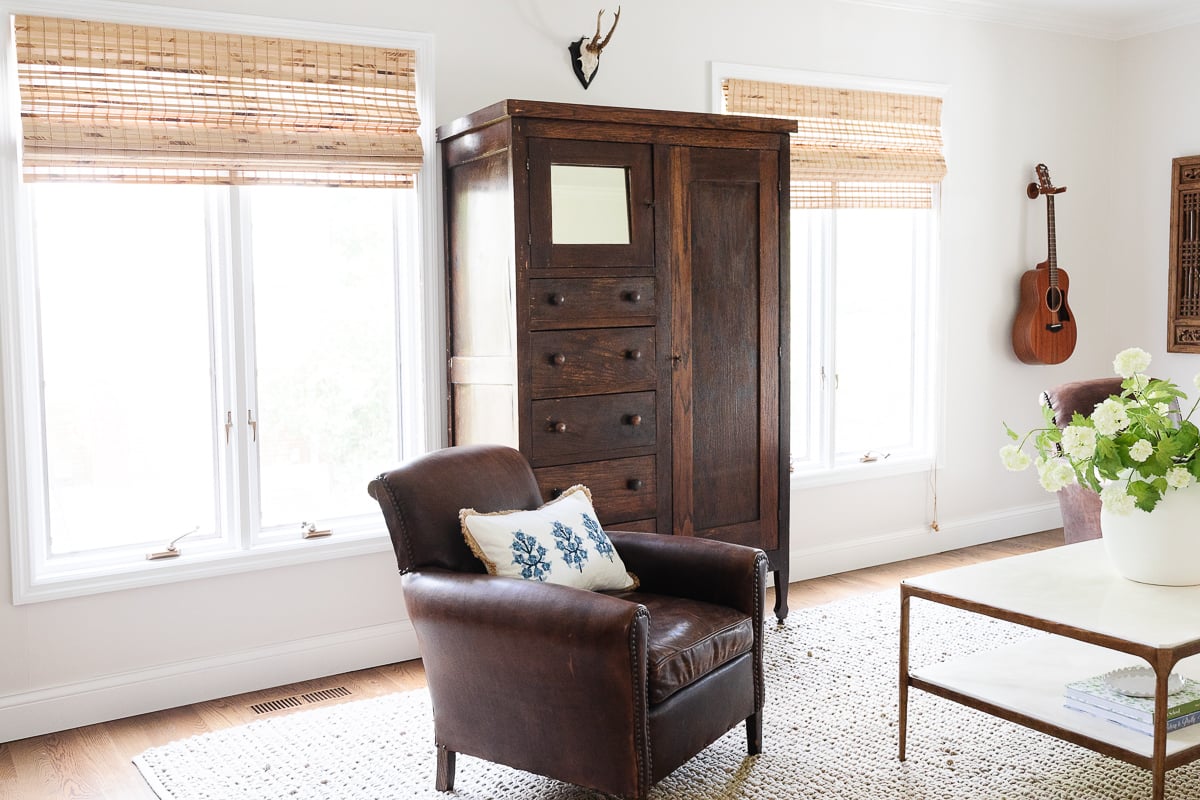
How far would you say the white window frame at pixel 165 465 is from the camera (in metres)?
3.07

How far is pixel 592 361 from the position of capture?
11.4ft

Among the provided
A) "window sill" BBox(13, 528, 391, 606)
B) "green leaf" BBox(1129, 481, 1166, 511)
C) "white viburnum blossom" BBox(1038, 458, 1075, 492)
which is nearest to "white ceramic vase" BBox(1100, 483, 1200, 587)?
"green leaf" BBox(1129, 481, 1166, 511)

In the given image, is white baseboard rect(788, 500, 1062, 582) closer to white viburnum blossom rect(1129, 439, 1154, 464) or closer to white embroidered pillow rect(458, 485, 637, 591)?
white embroidered pillow rect(458, 485, 637, 591)

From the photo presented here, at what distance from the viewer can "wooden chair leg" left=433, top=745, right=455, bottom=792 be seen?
2.70 meters

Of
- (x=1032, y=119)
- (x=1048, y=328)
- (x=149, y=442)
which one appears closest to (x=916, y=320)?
(x=1048, y=328)

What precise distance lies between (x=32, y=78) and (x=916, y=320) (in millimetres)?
3738

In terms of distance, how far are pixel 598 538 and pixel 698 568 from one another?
0.90 ft

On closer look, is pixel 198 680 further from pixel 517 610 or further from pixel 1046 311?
pixel 1046 311

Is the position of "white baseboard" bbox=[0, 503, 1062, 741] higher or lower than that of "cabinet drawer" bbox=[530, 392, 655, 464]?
lower

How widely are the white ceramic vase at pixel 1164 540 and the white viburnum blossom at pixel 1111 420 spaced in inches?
7.7

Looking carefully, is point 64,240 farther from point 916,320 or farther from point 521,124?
point 916,320

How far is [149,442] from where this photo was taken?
11.1ft

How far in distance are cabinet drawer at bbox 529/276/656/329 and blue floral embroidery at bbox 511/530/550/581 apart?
2.92 feet

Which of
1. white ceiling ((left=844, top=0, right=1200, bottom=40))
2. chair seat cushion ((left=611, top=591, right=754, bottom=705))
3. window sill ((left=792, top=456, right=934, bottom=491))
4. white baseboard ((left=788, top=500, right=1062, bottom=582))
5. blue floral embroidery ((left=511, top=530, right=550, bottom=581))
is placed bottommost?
white baseboard ((left=788, top=500, right=1062, bottom=582))
